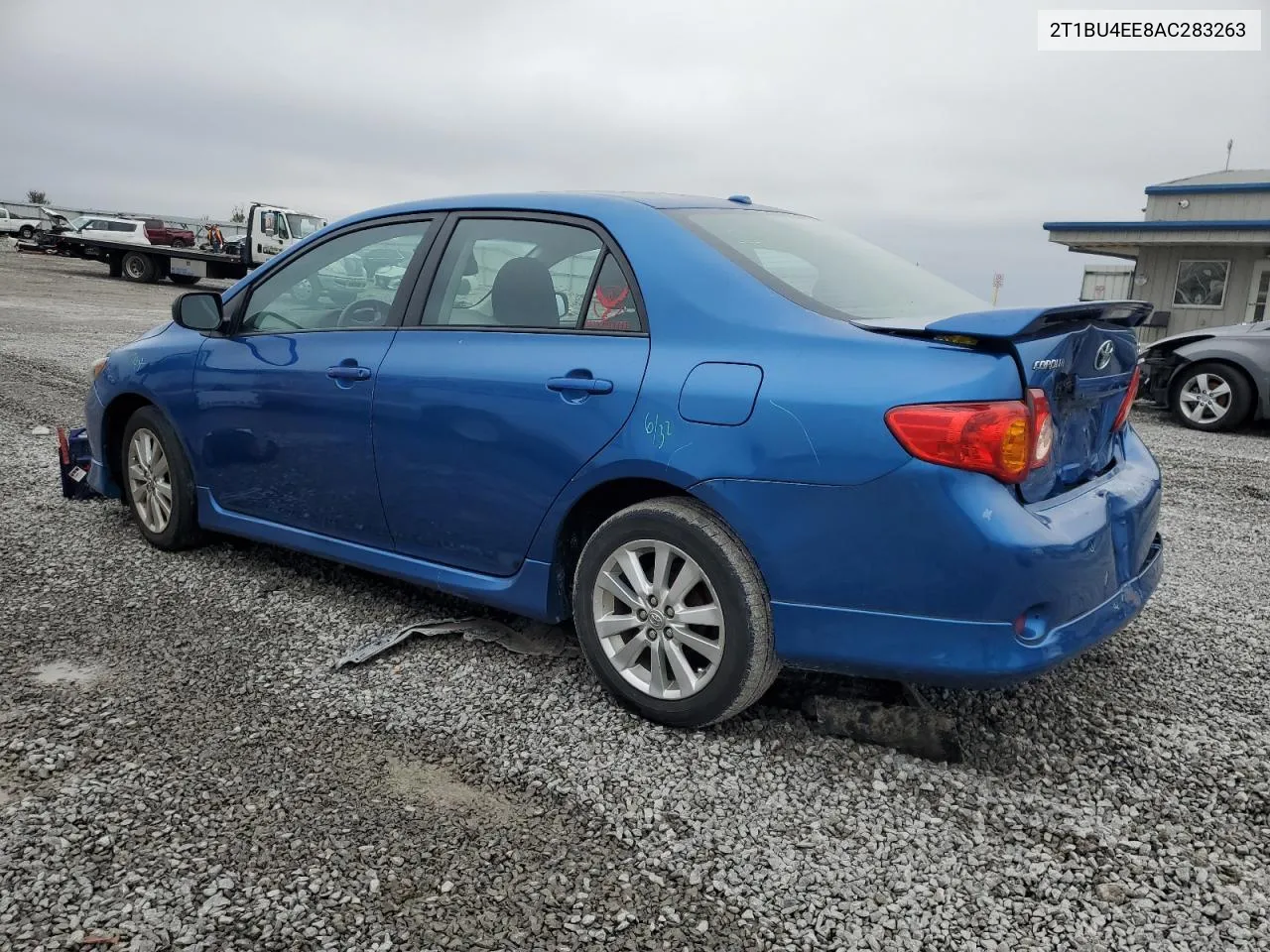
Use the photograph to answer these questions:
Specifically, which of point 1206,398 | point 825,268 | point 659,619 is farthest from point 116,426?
point 1206,398

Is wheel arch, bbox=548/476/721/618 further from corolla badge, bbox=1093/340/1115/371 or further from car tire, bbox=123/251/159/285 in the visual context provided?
car tire, bbox=123/251/159/285

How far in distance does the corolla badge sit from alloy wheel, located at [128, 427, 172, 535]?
3.83 metres

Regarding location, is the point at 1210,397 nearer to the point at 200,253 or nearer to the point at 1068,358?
the point at 1068,358

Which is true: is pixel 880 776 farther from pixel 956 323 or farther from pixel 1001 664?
A: pixel 956 323

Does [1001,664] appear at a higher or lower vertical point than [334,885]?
higher

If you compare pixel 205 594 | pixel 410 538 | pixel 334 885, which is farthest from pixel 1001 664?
pixel 205 594

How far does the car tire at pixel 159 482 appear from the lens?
4465 mm

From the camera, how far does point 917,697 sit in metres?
3.14

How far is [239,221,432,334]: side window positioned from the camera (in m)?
3.79

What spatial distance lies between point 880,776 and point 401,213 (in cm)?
268

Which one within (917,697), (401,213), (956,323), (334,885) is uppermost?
(401,213)

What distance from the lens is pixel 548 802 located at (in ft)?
8.71

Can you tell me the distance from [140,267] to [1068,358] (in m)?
29.6

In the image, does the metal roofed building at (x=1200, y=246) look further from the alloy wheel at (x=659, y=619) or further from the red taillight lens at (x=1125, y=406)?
the alloy wheel at (x=659, y=619)
